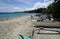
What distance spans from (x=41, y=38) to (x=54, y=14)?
13.0 m

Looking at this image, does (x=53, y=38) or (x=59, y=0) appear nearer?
(x=53, y=38)

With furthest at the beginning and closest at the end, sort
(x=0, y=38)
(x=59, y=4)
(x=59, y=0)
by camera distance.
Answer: (x=59, y=0), (x=59, y=4), (x=0, y=38)

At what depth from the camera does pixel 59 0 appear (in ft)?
74.9

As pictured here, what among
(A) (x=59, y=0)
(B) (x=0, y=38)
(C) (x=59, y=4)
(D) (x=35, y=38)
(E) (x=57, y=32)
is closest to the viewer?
(D) (x=35, y=38)

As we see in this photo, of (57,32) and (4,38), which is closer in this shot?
(4,38)

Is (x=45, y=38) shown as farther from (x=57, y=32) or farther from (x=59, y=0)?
(x=59, y=0)

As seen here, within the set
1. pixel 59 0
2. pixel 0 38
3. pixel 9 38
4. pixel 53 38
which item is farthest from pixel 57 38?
pixel 59 0

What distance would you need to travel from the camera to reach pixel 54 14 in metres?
23.2

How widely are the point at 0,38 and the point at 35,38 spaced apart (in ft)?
9.32

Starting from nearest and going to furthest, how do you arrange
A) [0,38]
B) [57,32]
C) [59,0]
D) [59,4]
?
[0,38], [57,32], [59,4], [59,0]

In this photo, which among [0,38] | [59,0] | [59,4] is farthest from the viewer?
[59,0]

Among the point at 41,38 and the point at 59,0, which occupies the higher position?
the point at 59,0

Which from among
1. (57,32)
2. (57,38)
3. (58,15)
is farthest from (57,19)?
(57,38)

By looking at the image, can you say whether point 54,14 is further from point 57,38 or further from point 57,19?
point 57,38
